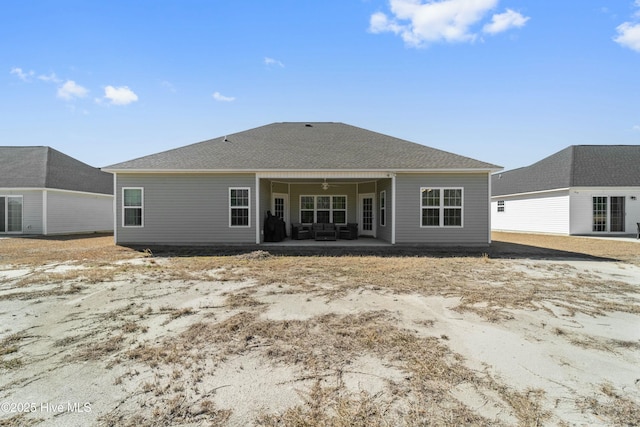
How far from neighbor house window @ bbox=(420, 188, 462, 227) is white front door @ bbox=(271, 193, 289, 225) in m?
6.78

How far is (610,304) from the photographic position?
5.46 m

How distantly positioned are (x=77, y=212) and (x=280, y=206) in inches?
523

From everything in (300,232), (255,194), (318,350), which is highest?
(255,194)

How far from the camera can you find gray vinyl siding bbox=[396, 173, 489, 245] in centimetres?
1260

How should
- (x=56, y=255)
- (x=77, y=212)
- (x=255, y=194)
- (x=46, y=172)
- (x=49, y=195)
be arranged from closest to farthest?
(x=56, y=255)
(x=255, y=194)
(x=49, y=195)
(x=46, y=172)
(x=77, y=212)

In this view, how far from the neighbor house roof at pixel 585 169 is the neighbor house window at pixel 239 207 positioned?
57.3 ft

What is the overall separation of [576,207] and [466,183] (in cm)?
1051

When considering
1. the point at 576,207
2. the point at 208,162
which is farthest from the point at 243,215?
the point at 576,207

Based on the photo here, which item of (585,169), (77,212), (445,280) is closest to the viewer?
(445,280)

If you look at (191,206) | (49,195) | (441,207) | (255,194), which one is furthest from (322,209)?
(49,195)

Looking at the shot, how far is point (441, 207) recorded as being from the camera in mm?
12703

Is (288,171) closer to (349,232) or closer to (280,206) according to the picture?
(280,206)

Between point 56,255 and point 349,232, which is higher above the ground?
point 349,232

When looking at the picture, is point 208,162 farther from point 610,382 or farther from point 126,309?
point 610,382
